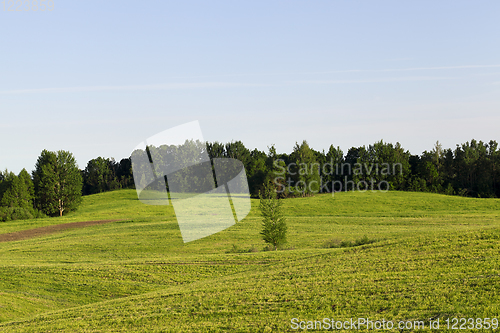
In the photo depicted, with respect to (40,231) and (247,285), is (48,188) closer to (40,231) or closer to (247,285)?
(40,231)

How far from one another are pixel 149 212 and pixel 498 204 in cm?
5356

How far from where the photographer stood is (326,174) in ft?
336

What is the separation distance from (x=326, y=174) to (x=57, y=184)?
200 feet

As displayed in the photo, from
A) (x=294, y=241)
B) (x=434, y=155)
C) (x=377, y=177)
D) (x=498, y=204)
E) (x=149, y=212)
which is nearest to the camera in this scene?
(x=294, y=241)

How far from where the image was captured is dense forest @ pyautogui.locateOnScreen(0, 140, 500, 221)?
3036 inches

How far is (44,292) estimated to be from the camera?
773 inches

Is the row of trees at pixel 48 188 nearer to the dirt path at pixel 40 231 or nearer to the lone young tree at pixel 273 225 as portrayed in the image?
the dirt path at pixel 40 231

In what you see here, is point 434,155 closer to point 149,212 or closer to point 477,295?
point 149,212

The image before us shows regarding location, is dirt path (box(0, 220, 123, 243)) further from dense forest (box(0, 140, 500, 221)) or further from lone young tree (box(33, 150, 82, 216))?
lone young tree (box(33, 150, 82, 216))

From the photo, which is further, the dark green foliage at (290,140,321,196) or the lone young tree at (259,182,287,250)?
the dark green foliage at (290,140,321,196)

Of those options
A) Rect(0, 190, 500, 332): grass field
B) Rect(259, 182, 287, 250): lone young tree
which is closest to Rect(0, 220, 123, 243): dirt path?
Rect(0, 190, 500, 332): grass field

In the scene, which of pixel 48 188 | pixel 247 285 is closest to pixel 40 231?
pixel 48 188

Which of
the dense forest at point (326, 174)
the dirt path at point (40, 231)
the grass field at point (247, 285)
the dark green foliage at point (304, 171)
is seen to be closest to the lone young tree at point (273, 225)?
the grass field at point (247, 285)

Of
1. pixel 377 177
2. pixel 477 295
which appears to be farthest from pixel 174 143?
pixel 377 177
